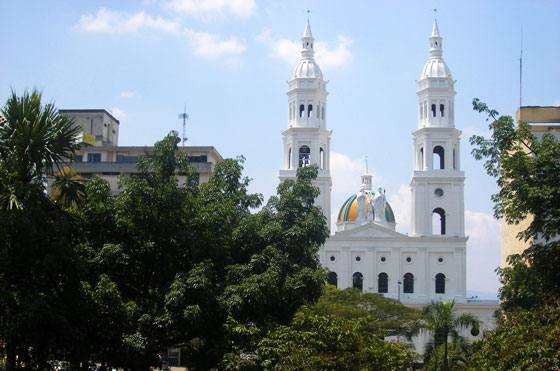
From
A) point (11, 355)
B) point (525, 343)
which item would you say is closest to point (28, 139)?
point (11, 355)

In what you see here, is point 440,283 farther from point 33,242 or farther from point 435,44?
point 33,242

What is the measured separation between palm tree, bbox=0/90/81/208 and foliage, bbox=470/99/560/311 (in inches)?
584

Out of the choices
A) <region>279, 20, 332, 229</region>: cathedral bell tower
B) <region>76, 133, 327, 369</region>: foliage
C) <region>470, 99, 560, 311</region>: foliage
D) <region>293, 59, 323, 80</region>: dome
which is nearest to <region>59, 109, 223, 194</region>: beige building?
<region>279, 20, 332, 229</region>: cathedral bell tower

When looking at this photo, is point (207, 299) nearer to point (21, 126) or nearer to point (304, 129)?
point (21, 126)

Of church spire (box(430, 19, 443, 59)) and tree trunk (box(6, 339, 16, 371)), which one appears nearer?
tree trunk (box(6, 339, 16, 371))

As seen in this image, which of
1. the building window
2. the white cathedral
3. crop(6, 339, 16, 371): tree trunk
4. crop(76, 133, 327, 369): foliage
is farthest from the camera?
the white cathedral

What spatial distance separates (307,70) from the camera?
83438 mm

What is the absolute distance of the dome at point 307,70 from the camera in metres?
83.1

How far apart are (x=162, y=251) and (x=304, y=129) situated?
51568mm

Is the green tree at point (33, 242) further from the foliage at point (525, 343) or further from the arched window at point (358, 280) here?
the arched window at point (358, 280)

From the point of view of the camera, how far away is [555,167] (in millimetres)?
30578

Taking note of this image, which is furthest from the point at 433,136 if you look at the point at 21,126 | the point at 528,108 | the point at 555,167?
the point at 21,126

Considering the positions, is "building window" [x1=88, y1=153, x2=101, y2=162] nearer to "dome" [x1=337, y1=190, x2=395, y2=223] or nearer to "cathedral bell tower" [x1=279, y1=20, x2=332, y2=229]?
"cathedral bell tower" [x1=279, y1=20, x2=332, y2=229]

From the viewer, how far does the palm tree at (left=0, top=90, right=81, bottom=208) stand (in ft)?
84.9
